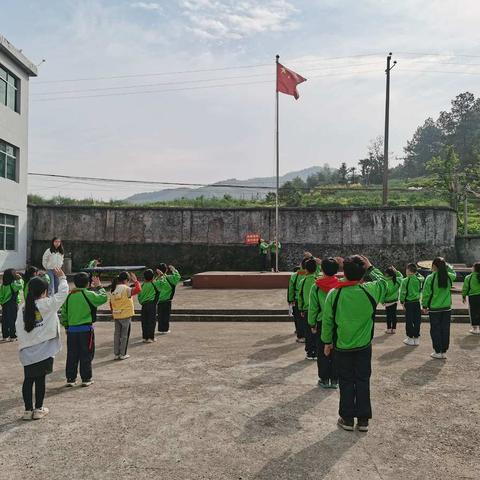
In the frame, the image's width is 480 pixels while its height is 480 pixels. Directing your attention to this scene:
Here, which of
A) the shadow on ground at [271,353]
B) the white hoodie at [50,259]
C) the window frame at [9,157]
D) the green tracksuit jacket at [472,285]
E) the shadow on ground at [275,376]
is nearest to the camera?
the shadow on ground at [275,376]

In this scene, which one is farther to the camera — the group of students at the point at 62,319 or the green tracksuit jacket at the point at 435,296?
the green tracksuit jacket at the point at 435,296

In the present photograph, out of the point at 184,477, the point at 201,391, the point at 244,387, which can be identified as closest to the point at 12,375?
the point at 201,391

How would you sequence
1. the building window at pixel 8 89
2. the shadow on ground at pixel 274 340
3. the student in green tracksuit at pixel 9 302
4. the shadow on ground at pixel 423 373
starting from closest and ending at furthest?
the shadow on ground at pixel 423 373 → the shadow on ground at pixel 274 340 → the student in green tracksuit at pixel 9 302 → the building window at pixel 8 89

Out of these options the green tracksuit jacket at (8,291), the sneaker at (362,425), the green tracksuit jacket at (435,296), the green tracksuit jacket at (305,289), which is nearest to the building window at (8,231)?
the green tracksuit jacket at (8,291)

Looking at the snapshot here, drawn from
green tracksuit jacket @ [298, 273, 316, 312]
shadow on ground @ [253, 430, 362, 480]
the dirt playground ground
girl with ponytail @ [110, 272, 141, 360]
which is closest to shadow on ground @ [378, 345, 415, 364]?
the dirt playground ground

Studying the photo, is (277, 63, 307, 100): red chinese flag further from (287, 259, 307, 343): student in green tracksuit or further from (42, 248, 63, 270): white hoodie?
(42, 248, 63, 270): white hoodie

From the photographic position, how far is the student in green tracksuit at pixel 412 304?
9375 millimetres

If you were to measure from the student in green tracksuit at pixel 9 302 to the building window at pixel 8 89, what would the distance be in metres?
14.6

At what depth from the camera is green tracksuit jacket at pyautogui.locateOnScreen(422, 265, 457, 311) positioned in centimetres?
814

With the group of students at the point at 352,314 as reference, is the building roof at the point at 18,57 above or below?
above

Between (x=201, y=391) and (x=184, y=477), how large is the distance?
2.35 metres

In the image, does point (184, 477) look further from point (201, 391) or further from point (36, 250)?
point (36, 250)

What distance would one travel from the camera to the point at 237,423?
4.88 metres

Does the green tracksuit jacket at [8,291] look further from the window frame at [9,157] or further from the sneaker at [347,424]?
the window frame at [9,157]
